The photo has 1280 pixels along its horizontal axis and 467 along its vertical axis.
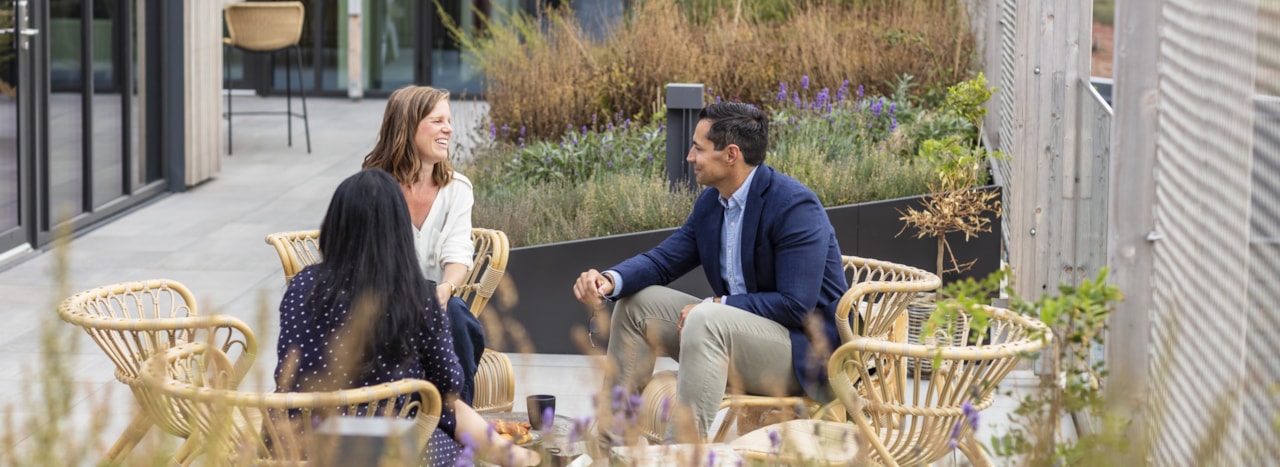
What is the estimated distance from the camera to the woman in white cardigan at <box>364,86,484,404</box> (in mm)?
4188

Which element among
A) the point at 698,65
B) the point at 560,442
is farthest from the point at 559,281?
the point at 698,65

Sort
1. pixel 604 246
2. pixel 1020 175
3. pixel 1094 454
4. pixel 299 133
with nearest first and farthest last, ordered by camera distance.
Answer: pixel 1094 454 → pixel 1020 175 → pixel 604 246 → pixel 299 133

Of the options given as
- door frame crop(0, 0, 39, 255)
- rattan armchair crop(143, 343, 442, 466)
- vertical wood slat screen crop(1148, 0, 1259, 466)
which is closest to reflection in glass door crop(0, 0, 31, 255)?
door frame crop(0, 0, 39, 255)

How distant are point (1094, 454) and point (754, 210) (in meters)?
2.01

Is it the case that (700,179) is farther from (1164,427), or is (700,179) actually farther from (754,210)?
(1164,427)

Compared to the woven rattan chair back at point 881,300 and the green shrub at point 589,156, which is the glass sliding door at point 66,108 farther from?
the woven rattan chair back at point 881,300

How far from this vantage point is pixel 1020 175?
5445mm

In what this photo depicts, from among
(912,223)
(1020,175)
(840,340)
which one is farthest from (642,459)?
(912,223)

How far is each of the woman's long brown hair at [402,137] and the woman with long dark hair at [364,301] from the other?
105cm

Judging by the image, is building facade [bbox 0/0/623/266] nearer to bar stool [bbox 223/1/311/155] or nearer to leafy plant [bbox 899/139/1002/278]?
bar stool [bbox 223/1/311/155]

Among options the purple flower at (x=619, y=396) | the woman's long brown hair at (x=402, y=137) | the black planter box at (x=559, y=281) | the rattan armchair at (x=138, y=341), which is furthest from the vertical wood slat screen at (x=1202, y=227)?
the black planter box at (x=559, y=281)

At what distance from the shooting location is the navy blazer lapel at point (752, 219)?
3.98 meters

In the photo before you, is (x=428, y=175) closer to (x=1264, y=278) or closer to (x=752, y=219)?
(x=752, y=219)

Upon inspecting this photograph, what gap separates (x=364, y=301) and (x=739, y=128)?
4.51 ft
